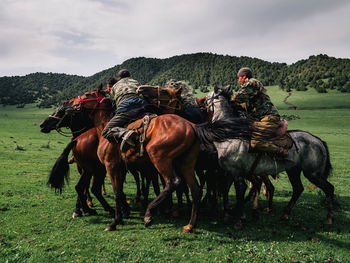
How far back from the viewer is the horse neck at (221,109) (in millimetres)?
6176

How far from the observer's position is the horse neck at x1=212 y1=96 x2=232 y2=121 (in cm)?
618

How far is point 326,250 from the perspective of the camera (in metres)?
4.79

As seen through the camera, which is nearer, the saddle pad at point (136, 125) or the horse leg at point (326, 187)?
the saddle pad at point (136, 125)

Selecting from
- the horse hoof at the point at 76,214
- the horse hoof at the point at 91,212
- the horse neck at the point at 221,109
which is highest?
the horse neck at the point at 221,109

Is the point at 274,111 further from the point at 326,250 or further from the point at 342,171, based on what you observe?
the point at 342,171

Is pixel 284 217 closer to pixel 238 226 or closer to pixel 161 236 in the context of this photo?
pixel 238 226

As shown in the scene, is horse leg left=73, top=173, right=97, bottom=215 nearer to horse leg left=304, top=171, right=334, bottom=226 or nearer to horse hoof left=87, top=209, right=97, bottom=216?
horse hoof left=87, top=209, right=97, bottom=216

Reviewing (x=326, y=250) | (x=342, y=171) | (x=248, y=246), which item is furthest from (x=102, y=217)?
(x=342, y=171)

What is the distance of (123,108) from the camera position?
6.23 metres

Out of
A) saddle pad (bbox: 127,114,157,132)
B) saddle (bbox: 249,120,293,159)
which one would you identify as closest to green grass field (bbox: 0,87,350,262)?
saddle (bbox: 249,120,293,159)

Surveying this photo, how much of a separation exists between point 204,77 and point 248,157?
140969 millimetres

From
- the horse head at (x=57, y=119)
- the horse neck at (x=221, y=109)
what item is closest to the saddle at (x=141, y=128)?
the horse neck at (x=221, y=109)

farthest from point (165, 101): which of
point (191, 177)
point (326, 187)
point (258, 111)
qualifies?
Result: point (326, 187)

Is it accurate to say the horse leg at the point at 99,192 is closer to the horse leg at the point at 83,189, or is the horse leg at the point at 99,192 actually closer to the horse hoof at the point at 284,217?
the horse leg at the point at 83,189
